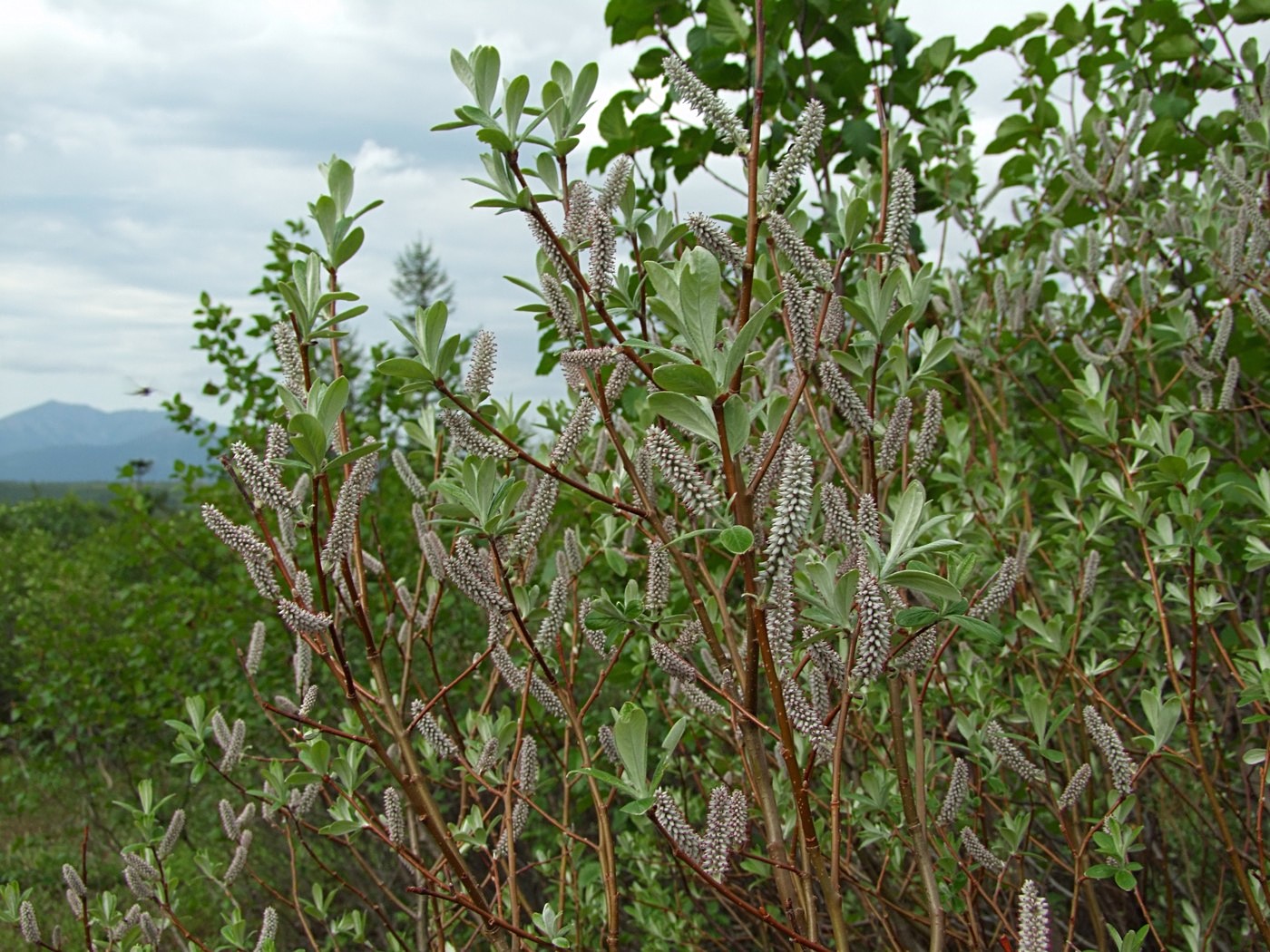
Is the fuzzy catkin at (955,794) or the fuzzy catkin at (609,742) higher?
the fuzzy catkin at (609,742)

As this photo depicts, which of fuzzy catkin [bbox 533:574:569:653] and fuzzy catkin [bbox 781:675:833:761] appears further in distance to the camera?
fuzzy catkin [bbox 533:574:569:653]

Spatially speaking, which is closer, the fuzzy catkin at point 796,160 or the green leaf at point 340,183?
the fuzzy catkin at point 796,160

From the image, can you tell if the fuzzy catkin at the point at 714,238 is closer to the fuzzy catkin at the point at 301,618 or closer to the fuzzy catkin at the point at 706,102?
the fuzzy catkin at the point at 706,102

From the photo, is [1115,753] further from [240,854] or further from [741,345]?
[240,854]

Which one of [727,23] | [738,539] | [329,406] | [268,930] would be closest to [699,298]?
[738,539]

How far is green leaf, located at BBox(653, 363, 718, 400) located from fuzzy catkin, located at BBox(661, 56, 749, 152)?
49cm

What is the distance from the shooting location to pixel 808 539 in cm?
161

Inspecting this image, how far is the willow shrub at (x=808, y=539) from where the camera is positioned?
1.24m

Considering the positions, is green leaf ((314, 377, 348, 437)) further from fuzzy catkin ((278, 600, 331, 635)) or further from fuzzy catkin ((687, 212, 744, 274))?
fuzzy catkin ((687, 212, 744, 274))

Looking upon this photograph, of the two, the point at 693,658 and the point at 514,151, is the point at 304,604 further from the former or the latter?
the point at 693,658

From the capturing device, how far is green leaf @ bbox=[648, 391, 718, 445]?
1.04 metres

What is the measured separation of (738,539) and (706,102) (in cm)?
69

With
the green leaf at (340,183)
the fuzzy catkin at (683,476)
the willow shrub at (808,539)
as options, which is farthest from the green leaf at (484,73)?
the fuzzy catkin at (683,476)

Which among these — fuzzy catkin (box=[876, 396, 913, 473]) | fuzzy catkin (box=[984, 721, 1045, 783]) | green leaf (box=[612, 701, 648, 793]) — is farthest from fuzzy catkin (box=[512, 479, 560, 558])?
fuzzy catkin (box=[984, 721, 1045, 783])
